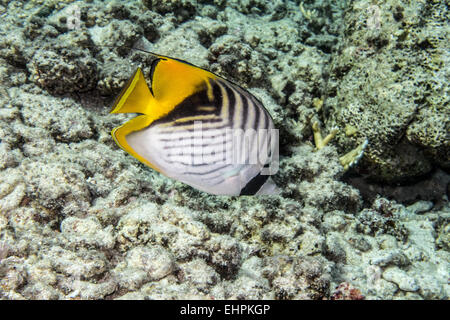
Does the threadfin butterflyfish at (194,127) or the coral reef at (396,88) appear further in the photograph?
the coral reef at (396,88)

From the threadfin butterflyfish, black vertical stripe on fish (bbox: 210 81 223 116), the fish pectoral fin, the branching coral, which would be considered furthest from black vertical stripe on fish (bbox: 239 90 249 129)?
the branching coral

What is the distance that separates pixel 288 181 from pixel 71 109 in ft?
6.57

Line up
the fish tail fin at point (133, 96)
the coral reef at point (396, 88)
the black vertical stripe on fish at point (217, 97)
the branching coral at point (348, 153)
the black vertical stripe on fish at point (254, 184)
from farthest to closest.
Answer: the branching coral at point (348, 153) < the coral reef at point (396, 88) < the black vertical stripe on fish at point (254, 184) < the black vertical stripe on fish at point (217, 97) < the fish tail fin at point (133, 96)

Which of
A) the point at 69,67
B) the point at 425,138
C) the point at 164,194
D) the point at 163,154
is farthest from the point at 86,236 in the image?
the point at 425,138

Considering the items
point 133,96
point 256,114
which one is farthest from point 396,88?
point 133,96

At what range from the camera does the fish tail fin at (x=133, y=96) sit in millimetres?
1173

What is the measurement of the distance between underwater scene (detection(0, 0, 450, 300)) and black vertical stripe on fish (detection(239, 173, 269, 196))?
0.04 feet

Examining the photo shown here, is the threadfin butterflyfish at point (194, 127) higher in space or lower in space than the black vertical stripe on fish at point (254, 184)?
higher

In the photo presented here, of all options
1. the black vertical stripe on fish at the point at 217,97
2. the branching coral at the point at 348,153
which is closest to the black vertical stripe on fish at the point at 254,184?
the black vertical stripe on fish at the point at 217,97

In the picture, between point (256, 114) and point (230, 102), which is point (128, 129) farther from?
point (256, 114)

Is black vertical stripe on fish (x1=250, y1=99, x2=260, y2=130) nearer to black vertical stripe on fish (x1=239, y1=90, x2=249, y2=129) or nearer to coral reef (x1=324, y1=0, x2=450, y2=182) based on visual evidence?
black vertical stripe on fish (x1=239, y1=90, x2=249, y2=129)

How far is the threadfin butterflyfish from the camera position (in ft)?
4.05

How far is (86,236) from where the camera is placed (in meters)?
1.79

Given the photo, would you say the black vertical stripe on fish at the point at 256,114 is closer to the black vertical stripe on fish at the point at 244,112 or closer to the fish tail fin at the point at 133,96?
the black vertical stripe on fish at the point at 244,112
